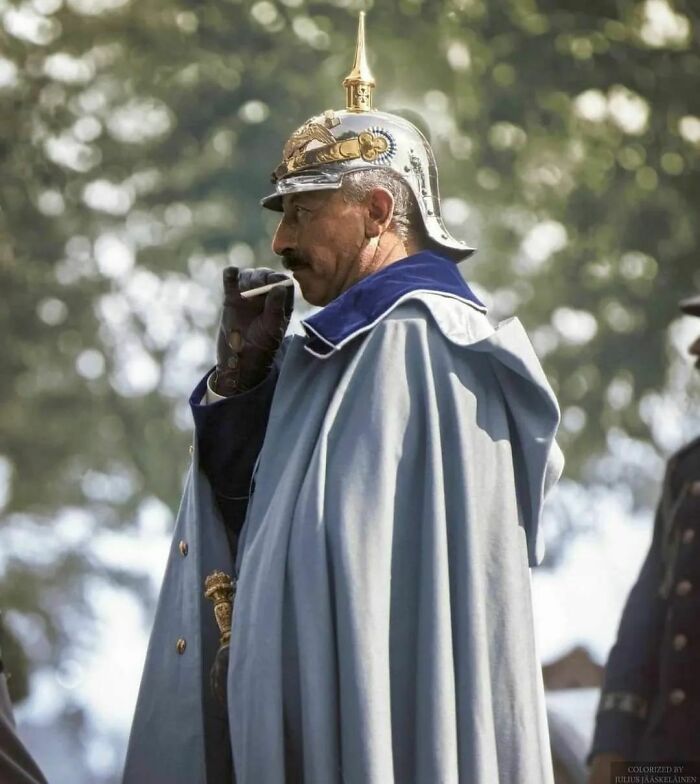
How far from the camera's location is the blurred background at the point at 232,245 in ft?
19.5

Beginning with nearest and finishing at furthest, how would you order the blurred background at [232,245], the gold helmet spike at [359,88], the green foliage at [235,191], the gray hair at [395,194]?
the gray hair at [395,194] < the gold helmet spike at [359,88] < the blurred background at [232,245] < the green foliage at [235,191]

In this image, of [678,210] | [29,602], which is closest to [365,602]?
[29,602]

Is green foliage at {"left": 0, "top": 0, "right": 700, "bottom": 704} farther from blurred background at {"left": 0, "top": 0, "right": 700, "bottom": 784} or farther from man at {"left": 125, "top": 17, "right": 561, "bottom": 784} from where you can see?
man at {"left": 125, "top": 17, "right": 561, "bottom": 784}

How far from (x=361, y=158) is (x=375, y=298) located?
1.16 ft

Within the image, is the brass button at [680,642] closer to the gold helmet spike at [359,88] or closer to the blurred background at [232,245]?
the blurred background at [232,245]

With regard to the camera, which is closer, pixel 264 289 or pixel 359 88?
pixel 264 289

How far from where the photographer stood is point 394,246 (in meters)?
3.57

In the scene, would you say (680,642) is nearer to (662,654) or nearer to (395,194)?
(662,654)

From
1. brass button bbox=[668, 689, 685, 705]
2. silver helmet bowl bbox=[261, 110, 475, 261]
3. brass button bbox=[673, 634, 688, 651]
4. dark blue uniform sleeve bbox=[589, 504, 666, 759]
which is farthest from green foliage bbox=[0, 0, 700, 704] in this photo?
silver helmet bowl bbox=[261, 110, 475, 261]

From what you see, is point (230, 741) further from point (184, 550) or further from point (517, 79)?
point (517, 79)

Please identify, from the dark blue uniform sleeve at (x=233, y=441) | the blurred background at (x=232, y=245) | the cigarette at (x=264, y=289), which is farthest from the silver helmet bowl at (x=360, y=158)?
the blurred background at (x=232, y=245)

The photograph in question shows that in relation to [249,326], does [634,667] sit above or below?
below

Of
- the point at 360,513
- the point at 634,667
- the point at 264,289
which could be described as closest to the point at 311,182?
the point at 264,289

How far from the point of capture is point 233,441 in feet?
11.6
